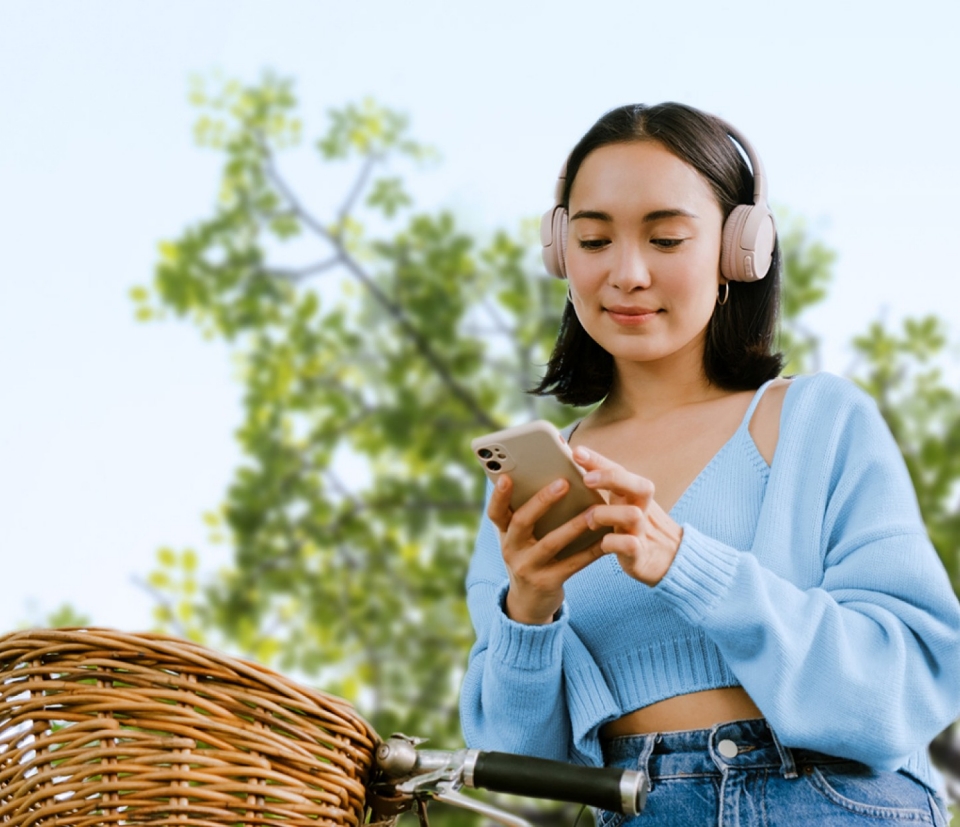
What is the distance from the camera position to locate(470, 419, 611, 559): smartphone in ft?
3.45

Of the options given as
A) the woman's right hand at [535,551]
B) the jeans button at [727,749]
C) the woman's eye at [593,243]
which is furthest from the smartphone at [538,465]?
the woman's eye at [593,243]

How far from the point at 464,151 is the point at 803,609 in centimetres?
250

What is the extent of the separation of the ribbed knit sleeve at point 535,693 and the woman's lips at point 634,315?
1.09ft

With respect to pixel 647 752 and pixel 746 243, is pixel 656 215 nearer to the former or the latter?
pixel 746 243

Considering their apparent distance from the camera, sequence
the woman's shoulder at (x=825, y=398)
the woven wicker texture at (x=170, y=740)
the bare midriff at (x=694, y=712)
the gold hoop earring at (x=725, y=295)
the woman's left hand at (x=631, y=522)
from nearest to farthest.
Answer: the woven wicker texture at (x=170, y=740) < the woman's left hand at (x=631, y=522) < the bare midriff at (x=694, y=712) < the woman's shoulder at (x=825, y=398) < the gold hoop earring at (x=725, y=295)

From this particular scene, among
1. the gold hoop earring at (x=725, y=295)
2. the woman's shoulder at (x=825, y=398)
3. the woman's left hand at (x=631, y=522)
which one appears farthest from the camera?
the gold hoop earring at (x=725, y=295)

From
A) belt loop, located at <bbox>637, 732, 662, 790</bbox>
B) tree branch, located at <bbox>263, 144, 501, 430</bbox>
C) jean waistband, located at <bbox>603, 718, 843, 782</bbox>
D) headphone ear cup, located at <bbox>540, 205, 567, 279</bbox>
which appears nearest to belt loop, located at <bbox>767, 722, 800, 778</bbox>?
jean waistband, located at <bbox>603, 718, 843, 782</bbox>

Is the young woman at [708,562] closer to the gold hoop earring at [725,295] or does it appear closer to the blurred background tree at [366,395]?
the gold hoop earring at [725,295]

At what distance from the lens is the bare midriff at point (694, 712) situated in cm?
116

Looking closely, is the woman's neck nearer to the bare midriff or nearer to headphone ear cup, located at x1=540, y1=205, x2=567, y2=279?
headphone ear cup, located at x1=540, y1=205, x2=567, y2=279

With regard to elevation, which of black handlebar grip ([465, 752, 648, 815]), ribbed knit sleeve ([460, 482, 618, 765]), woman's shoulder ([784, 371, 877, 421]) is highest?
woman's shoulder ([784, 371, 877, 421])

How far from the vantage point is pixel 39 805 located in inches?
36.0

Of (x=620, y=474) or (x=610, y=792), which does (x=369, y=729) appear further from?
(x=620, y=474)

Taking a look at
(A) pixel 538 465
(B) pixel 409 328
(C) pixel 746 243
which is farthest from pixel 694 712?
(B) pixel 409 328
